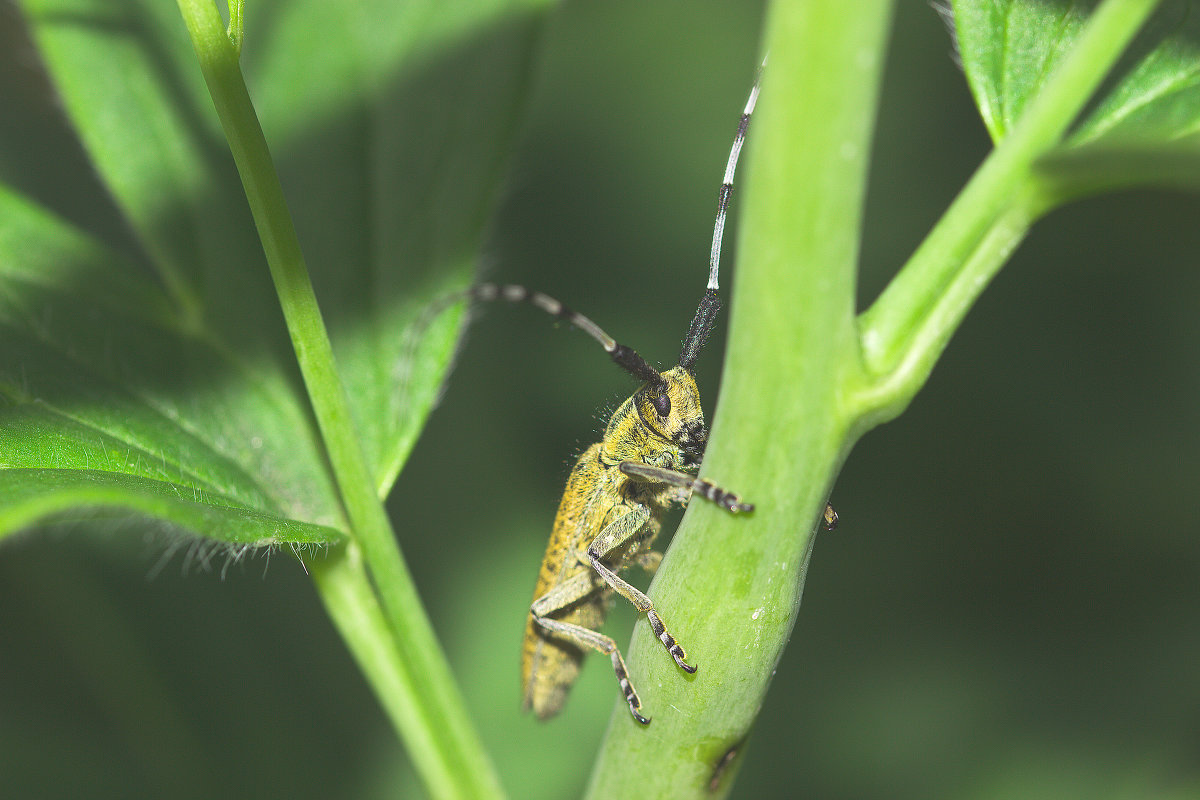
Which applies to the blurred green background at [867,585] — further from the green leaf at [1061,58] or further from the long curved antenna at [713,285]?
the green leaf at [1061,58]

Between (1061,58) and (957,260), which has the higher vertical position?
(1061,58)

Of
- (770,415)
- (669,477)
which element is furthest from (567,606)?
(770,415)

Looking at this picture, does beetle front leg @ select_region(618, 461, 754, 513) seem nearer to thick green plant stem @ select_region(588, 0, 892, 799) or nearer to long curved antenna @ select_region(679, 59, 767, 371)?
thick green plant stem @ select_region(588, 0, 892, 799)

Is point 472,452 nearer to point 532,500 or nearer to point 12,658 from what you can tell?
point 532,500

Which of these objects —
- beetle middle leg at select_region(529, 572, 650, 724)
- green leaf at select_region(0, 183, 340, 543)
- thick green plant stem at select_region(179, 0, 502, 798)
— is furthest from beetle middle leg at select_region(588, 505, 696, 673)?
green leaf at select_region(0, 183, 340, 543)

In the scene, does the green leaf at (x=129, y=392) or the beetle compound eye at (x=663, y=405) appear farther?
the beetle compound eye at (x=663, y=405)

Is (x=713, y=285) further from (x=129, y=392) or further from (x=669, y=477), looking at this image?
(x=129, y=392)

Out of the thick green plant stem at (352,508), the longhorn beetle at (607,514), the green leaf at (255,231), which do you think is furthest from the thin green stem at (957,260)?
the longhorn beetle at (607,514)
